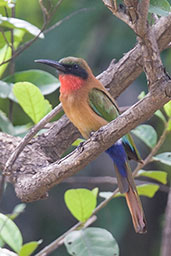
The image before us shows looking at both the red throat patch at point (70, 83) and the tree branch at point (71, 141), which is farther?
the red throat patch at point (70, 83)

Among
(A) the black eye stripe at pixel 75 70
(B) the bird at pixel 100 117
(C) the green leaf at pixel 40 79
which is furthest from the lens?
(A) the black eye stripe at pixel 75 70

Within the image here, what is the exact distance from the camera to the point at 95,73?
389 centimetres

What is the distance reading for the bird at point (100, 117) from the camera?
7.34ft

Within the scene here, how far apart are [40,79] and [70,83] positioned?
0.14m

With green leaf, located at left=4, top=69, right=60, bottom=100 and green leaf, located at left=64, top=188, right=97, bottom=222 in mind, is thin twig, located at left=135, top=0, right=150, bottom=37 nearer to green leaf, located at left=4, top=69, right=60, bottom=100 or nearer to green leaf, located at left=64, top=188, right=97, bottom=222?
green leaf, located at left=64, top=188, right=97, bottom=222

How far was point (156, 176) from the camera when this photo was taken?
2324 millimetres

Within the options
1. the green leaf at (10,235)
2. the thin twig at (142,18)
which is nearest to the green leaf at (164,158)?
the green leaf at (10,235)

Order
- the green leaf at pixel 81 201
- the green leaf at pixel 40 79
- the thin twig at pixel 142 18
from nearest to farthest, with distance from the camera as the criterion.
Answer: the thin twig at pixel 142 18 < the green leaf at pixel 81 201 < the green leaf at pixel 40 79

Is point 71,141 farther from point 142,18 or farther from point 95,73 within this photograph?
point 95,73

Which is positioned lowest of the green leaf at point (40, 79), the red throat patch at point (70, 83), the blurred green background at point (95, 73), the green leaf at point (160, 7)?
the blurred green background at point (95, 73)

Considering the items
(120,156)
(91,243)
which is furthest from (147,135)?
(91,243)

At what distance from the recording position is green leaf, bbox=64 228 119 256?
6.43ft

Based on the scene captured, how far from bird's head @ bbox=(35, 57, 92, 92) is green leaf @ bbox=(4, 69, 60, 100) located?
7 centimetres

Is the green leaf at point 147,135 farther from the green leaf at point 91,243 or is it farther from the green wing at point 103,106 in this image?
the green leaf at point 91,243
